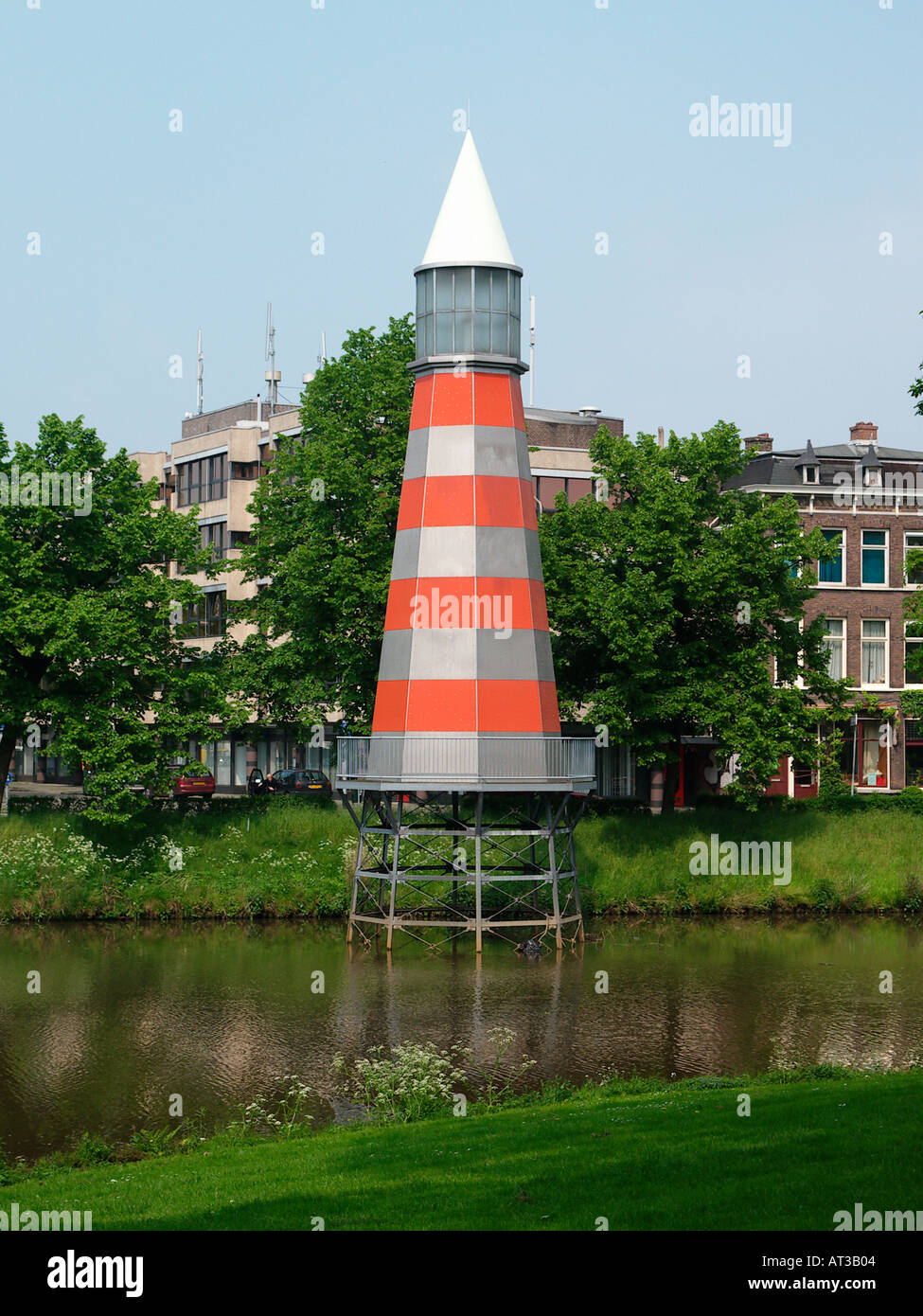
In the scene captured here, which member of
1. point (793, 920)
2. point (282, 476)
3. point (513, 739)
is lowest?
point (793, 920)

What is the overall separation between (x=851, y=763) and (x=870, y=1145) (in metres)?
54.8

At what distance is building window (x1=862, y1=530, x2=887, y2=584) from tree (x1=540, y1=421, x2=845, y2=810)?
55.2 ft

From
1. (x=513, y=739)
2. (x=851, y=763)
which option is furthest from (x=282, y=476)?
(x=851, y=763)

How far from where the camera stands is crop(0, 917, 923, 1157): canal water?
24484 millimetres

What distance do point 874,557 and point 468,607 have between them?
1354 inches

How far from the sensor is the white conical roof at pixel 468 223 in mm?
38500

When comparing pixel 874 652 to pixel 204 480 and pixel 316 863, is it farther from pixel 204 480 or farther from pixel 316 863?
pixel 204 480

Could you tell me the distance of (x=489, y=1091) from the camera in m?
22.2

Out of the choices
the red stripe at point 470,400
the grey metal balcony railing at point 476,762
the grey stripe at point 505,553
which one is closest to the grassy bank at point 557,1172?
the grey metal balcony railing at point 476,762

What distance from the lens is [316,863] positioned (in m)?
45.2

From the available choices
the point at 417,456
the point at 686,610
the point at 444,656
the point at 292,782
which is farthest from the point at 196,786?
the point at 444,656

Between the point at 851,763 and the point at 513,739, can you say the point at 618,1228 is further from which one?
the point at 851,763

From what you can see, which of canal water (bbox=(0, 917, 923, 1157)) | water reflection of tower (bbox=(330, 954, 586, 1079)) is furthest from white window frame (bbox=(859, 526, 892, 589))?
water reflection of tower (bbox=(330, 954, 586, 1079))
